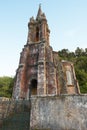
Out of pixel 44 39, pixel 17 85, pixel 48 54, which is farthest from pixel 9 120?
pixel 44 39

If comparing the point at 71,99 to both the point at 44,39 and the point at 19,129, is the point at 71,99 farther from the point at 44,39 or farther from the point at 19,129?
the point at 44,39

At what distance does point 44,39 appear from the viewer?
2045 centimetres

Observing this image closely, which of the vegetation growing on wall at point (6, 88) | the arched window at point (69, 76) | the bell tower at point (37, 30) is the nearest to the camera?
the bell tower at point (37, 30)

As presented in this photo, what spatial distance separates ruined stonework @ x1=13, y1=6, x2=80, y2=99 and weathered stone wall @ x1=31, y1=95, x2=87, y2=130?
8177 mm

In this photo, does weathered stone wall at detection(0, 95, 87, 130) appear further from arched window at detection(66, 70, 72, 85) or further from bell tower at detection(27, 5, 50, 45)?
arched window at detection(66, 70, 72, 85)

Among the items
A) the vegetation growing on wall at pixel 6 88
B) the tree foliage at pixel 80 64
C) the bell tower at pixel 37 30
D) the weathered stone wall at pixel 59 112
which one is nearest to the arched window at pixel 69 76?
the tree foliage at pixel 80 64

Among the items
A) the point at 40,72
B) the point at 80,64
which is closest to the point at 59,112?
the point at 40,72

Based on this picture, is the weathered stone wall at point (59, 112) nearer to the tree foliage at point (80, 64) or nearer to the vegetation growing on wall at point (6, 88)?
the tree foliage at point (80, 64)

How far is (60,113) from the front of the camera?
22.9ft

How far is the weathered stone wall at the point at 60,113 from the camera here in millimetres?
6711

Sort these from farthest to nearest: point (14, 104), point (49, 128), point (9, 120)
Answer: point (14, 104) → point (9, 120) → point (49, 128)

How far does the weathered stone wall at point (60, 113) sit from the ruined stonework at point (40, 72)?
8177mm

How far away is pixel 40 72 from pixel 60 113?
1034 centimetres

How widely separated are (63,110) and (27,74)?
12.4 meters
